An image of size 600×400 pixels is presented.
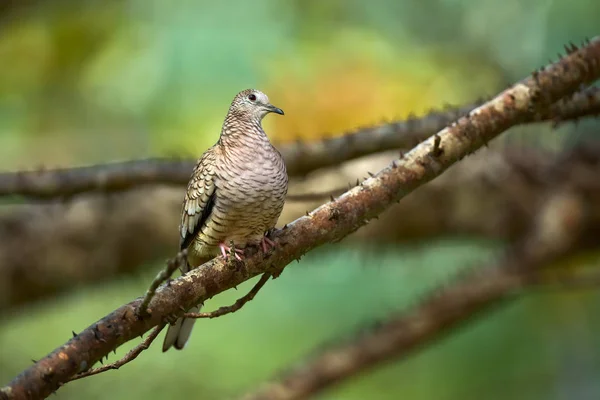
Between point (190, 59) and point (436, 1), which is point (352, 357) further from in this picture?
point (436, 1)

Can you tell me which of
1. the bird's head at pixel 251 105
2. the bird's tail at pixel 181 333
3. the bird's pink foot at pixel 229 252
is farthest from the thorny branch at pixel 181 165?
the bird's pink foot at pixel 229 252

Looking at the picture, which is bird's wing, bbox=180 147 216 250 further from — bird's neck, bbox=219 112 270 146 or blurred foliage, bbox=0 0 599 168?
blurred foliage, bbox=0 0 599 168

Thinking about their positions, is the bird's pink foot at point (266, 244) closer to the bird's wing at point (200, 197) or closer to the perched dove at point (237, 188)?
the perched dove at point (237, 188)

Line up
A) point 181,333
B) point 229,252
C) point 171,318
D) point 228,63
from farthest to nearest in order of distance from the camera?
1. point 228,63
2. point 181,333
3. point 229,252
4. point 171,318

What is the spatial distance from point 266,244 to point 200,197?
18.7 inches

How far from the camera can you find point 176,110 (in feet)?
23.3

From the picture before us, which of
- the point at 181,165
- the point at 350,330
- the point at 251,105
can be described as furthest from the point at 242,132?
the point at 350,330

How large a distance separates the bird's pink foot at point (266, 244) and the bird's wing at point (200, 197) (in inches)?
15.8

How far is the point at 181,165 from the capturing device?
153 inches

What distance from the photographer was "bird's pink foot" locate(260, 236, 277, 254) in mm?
2469

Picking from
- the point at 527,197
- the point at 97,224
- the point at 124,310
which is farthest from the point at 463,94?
the point at 124,310

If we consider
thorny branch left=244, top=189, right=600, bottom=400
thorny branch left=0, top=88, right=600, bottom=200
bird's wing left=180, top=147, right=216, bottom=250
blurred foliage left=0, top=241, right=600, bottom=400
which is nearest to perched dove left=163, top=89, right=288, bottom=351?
bird's wing left=180, top=147, right=216, bottom=250

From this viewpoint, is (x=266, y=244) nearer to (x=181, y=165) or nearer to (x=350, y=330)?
(x=181, y=165)

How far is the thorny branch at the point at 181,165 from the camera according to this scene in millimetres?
3668
